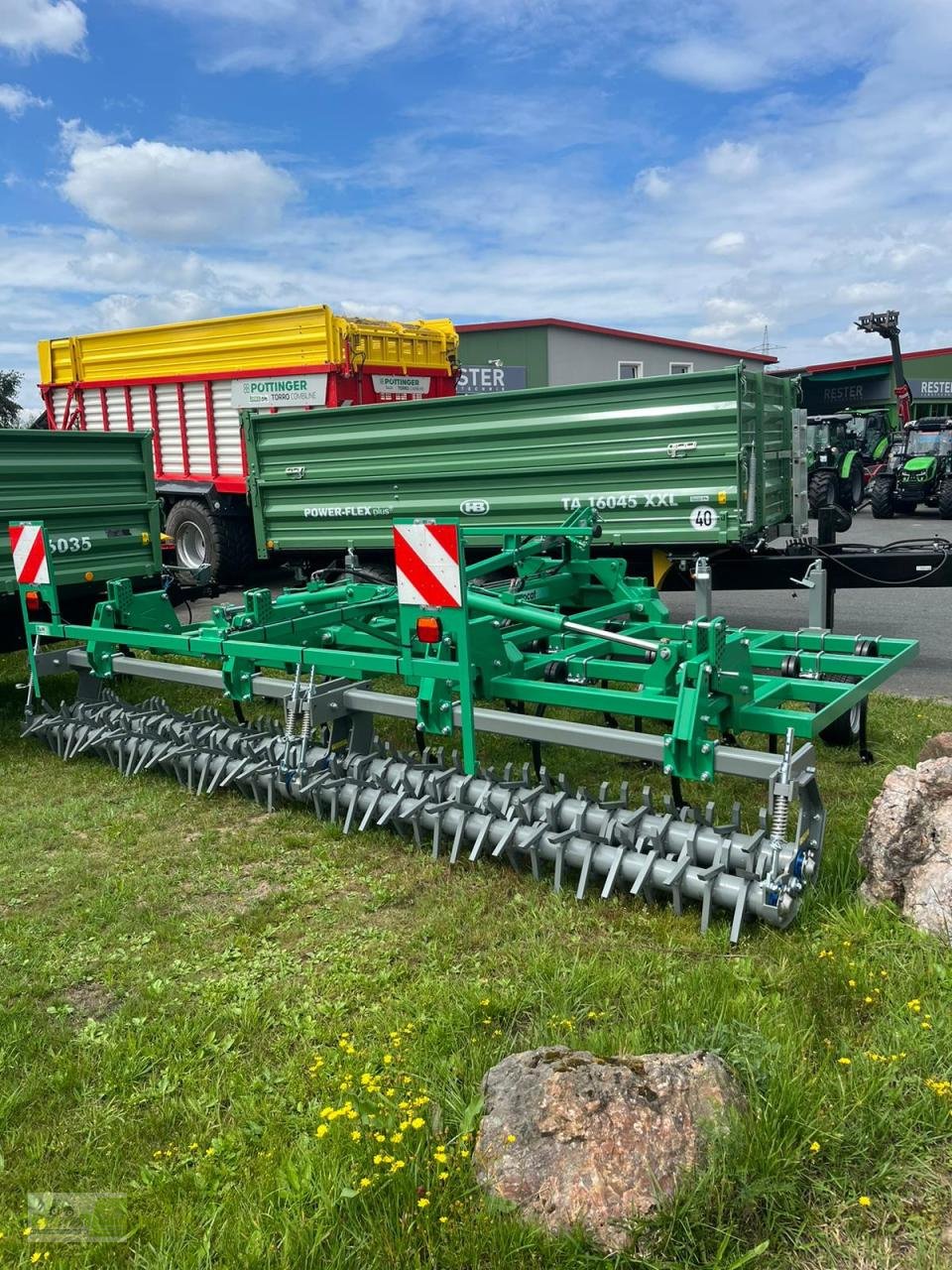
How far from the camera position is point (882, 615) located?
29.9 ft

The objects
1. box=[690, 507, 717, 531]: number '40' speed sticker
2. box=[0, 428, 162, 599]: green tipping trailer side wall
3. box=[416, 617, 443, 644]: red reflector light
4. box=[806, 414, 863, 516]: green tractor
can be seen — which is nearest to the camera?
box=[416, 617, 443, 644]: red reflector light

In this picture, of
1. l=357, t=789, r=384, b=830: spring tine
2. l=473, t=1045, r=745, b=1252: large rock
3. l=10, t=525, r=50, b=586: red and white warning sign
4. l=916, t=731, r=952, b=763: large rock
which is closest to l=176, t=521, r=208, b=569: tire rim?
l=10, t=525, r=50, b=586: red and white warning sign

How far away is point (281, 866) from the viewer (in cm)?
408

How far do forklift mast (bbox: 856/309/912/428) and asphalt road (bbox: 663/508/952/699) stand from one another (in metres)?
12.9

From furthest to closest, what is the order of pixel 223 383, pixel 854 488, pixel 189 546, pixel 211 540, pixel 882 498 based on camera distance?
1. pixel 854 488
2. pixel 882 498
3. pixel 189 546
4. pixel 211 540
5. pixel 223 383

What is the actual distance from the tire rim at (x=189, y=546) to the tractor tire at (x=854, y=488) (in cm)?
1292

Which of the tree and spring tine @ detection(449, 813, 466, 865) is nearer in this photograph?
spring tine @ detection(449, 813, 466, 865)

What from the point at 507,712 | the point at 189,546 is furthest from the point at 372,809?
the point at 189,546

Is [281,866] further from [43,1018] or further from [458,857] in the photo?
[43,1018]

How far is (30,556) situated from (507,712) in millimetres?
3004

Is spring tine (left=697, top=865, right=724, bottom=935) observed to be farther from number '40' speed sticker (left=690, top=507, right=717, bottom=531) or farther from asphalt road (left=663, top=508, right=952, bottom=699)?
number '40' speed sticker (left=690, top=507, right=717, bottom=531)

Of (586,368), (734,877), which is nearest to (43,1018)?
(734,877)

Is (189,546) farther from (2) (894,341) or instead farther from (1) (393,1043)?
(2) (894,341)

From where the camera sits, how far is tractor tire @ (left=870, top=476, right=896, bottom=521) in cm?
1781
